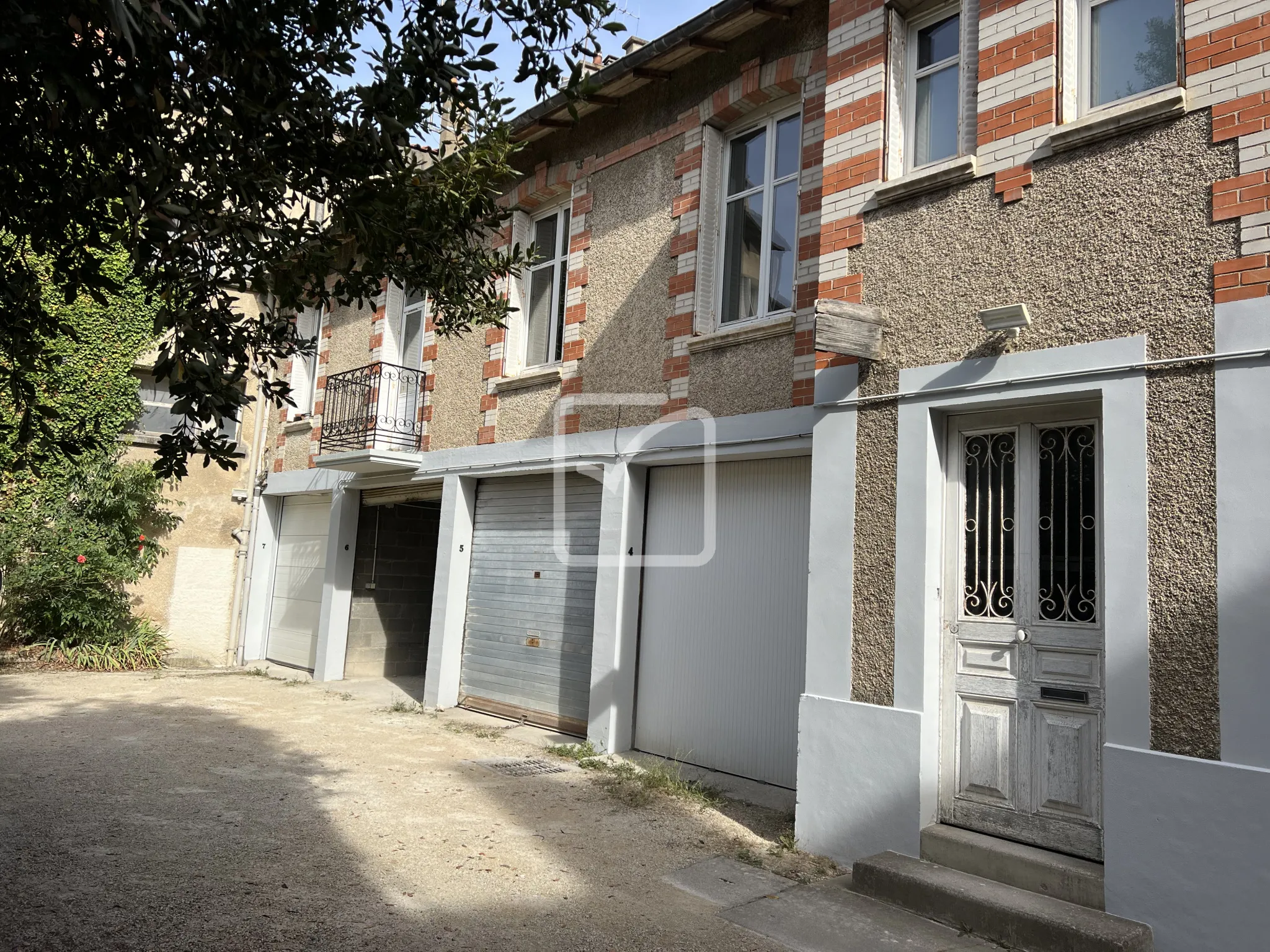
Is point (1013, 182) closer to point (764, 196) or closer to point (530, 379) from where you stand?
point (764, 196)

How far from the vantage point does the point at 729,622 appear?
316 inches

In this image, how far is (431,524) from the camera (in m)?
14.4

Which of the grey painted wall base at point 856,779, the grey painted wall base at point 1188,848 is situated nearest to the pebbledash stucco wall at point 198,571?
the grey painted wall base at point 856,779

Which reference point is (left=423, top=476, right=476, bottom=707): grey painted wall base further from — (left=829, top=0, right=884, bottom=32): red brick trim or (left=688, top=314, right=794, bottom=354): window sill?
(left=829, top=0, right=884, bottom=32): red brick trim

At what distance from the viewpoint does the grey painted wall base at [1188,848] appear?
412cm

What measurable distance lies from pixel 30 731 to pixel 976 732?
27.5 ft

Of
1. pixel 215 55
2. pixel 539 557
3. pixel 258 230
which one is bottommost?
pixel 539 557

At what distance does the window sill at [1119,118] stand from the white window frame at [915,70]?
34.9 inches

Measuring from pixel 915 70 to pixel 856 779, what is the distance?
4777 mm

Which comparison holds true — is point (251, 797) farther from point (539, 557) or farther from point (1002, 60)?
point (1002, 60)

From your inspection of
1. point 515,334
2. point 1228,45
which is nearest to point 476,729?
point 515,334

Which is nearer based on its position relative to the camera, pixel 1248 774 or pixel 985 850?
pixel 1248 774

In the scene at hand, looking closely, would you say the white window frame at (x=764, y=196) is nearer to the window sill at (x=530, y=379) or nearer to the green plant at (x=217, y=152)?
the window sill at (x=530, y=379)

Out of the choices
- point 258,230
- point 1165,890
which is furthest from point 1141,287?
point 258,230
